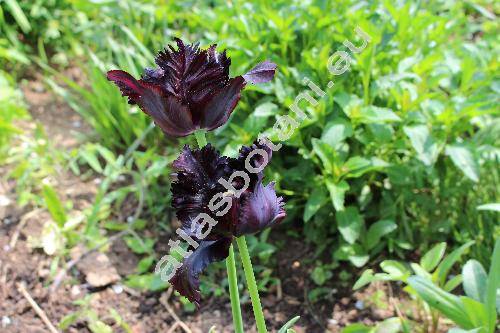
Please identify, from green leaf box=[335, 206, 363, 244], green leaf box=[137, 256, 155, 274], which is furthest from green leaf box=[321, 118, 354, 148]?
green leaf box=[137, 256, 155, 274]

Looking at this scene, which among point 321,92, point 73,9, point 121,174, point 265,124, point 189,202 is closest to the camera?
point 189,202

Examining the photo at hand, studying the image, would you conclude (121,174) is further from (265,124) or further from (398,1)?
(398,1)

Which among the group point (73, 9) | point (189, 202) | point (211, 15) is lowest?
point (189, 202)

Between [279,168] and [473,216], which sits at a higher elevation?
[279,168]

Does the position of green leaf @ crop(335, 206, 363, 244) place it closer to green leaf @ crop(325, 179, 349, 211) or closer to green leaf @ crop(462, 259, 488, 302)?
green leaf @ crop(325, 179, 349, 211)

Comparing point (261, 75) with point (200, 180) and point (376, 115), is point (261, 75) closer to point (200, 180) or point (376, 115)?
point (200, 180)

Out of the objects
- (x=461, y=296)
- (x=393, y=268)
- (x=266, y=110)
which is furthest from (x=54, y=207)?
(x=461, y=296)

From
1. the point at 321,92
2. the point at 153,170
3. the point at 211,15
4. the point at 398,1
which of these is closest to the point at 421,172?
the point at 321,92

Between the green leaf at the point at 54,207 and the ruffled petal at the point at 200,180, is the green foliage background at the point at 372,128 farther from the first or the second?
the ruffled petal at the point at 200,180
